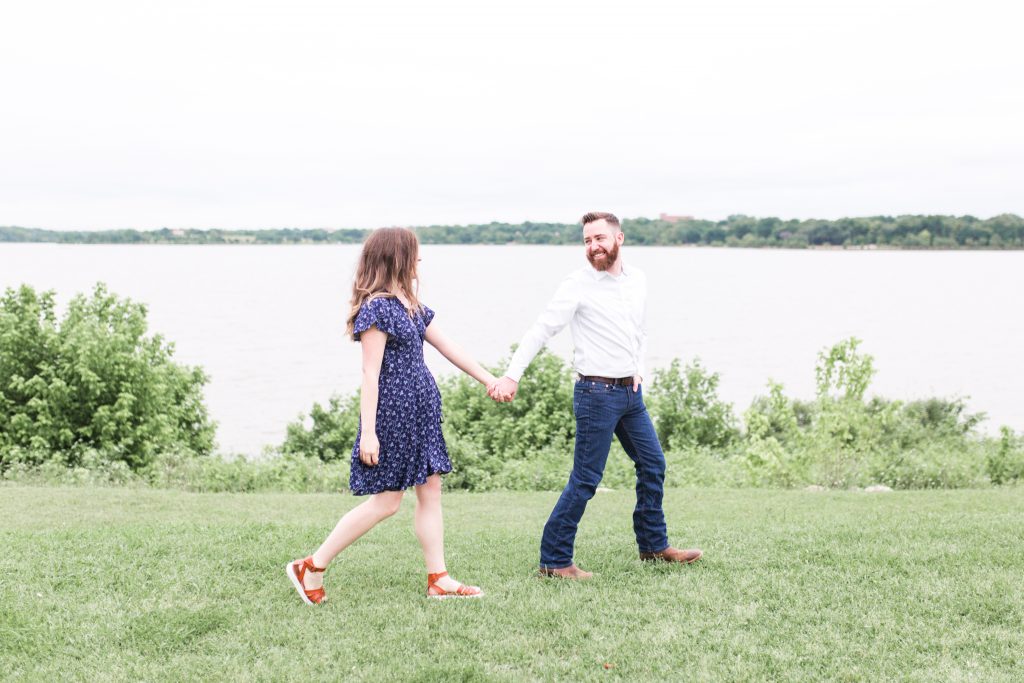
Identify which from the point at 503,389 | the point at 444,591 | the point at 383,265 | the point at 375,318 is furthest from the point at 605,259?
the point at 444,591

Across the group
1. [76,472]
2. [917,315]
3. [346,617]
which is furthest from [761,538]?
[917,315]

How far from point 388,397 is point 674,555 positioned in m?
2.43

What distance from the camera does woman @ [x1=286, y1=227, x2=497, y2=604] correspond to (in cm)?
512

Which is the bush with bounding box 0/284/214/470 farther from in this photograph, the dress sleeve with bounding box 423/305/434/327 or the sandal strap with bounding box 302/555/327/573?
the dress sleeve with bounding box 423/305/434/327

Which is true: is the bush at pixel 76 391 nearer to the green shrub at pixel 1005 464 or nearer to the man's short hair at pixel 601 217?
the man's short hair at pixel 601 217

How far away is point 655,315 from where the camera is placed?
217 ft

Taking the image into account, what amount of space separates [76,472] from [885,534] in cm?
1079

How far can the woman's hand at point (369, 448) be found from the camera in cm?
507

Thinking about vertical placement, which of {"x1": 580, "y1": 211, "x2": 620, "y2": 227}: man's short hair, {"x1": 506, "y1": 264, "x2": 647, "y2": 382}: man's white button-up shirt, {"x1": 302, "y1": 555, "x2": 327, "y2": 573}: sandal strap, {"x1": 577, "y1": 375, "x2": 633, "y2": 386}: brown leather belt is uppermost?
{"x1": 580, "y1": 211, "x2": 620, "y2": 227}: man's short hair

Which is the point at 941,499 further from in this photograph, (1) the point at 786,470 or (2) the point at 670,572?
(2) the point at 670,572

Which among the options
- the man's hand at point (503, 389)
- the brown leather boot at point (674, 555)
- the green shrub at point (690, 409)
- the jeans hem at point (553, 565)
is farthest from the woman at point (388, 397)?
the green shrub at point (690, 409)

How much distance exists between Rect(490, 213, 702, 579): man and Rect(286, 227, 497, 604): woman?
633 mm

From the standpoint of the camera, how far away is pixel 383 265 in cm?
522

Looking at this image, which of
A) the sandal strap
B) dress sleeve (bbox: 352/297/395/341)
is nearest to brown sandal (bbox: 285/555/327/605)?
the sandal strap
